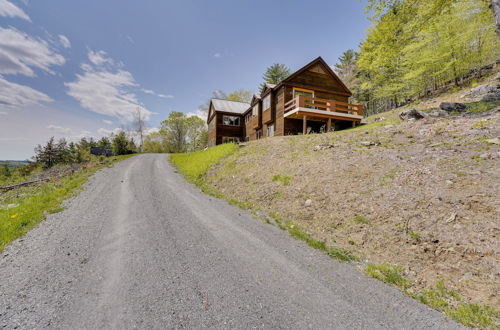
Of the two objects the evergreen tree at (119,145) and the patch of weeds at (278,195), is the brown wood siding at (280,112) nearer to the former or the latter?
the patch of weeds at (278,195)

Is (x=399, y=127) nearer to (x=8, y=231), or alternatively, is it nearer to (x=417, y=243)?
(x=417, y=243)

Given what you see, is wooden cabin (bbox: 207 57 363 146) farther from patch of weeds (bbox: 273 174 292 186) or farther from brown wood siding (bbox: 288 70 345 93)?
patch of weeds (bbox: 273 174 292 186)

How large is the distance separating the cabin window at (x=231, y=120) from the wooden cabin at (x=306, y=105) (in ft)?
21.7

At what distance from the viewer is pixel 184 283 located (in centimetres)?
373

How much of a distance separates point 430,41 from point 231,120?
90.7 ft

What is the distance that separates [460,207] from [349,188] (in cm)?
284

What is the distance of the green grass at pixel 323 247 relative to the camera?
470cm

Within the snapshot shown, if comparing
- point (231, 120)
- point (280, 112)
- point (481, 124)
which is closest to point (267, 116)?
point (280, 112)

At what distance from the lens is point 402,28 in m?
13.0

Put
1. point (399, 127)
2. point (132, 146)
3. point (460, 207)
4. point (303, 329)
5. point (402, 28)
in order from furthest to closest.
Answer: point (132, 146) < point (402, 28) < point (399, 127) < point (460, 207) < point (303, 329)

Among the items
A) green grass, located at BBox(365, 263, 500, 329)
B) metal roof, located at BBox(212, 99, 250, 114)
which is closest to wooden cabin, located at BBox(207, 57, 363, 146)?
metal roof, located at BBox(212, 99, 250, 114)

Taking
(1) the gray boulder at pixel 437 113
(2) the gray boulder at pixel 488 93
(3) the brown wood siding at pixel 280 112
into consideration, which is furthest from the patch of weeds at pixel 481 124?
(3) the brown wood siding at pixel 280 112

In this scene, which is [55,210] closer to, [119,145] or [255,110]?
[255,110]

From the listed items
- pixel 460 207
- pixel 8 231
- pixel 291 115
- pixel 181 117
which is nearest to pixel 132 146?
pixel 181 117
